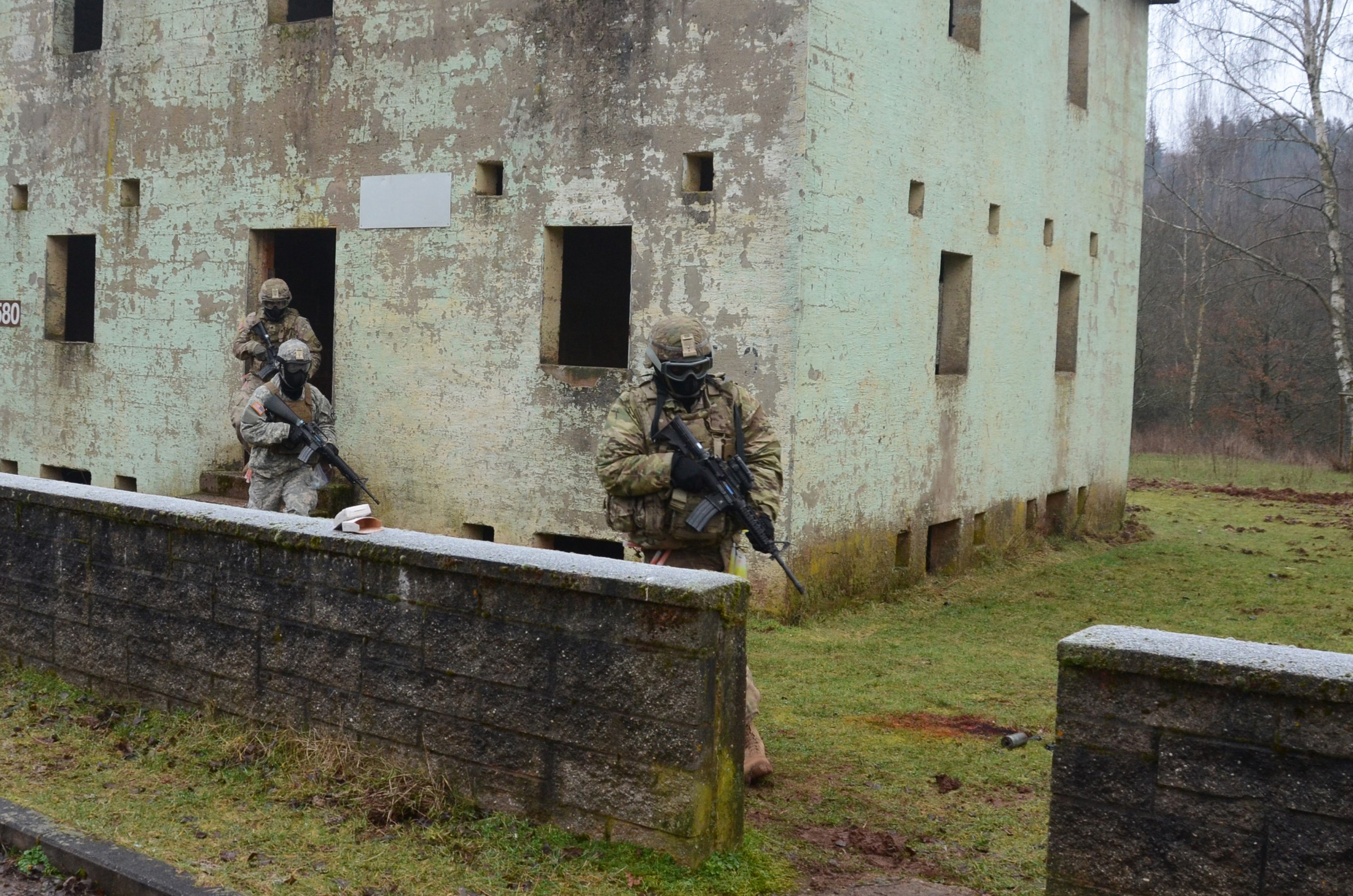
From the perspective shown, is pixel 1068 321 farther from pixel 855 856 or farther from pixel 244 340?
pixel 855 856

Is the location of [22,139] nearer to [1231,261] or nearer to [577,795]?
[577,795]

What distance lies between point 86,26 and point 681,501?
11.7 meters

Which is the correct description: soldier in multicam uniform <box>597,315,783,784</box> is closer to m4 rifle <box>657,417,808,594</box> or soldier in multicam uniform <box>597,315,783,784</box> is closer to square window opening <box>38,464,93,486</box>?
m4 rifle <box>657,417,808,594</box>

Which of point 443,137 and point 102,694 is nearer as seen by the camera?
point 102,694

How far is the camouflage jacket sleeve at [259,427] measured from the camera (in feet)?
29.3

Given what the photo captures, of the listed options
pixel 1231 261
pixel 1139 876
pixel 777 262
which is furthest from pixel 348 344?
pixel 1231 261

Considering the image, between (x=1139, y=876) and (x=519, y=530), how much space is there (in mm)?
7208

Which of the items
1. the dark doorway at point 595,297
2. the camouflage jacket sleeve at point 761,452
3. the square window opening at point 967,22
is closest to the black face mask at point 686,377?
the camouflage jacket sleeve at point 761,452

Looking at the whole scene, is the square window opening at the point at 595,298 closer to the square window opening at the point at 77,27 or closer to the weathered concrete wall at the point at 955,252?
the weathered concrete wall at the point at 955,252

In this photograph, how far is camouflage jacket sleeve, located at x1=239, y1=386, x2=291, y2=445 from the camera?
893 centimetres

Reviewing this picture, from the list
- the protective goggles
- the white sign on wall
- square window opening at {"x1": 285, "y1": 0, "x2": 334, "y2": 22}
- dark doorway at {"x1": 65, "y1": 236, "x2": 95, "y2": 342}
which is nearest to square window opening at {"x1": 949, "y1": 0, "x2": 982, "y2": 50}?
the white sign on wall

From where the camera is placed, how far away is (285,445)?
9.08m

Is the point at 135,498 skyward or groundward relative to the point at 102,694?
skyward

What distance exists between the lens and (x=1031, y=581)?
1216 cm
